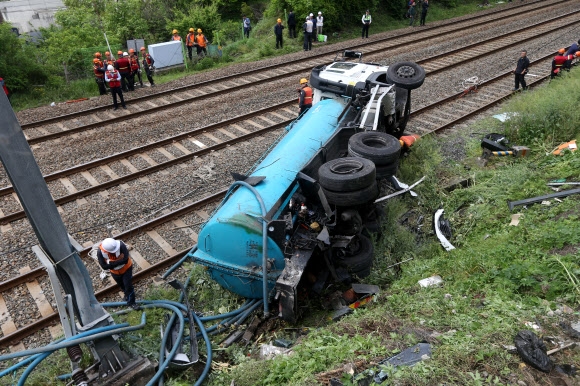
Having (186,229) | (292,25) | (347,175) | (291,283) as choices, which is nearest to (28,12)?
(292,25)

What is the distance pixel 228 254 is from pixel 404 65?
6061mm

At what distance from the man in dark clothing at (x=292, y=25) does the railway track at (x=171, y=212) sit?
29.3 ft

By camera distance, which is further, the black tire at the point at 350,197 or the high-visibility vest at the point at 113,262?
the black tire at the point at 350,197

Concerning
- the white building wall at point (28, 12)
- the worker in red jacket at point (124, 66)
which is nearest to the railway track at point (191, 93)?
the worker in red jacket at point (124, 66)

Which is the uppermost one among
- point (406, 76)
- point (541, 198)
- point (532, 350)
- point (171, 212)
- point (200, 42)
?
point (406, 76)

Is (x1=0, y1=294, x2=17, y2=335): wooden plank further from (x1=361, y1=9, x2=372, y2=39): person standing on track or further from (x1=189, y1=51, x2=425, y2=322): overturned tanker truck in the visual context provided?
(x1=361, y1=9, x2=372, y2=39): person standing on track

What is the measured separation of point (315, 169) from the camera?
22.0ft

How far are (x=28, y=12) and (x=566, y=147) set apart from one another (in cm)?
4505

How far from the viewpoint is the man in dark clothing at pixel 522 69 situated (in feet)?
42.0

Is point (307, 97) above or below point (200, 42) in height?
above

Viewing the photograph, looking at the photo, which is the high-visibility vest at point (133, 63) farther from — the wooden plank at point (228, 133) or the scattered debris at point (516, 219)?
the scattered debris at point (516, 219)

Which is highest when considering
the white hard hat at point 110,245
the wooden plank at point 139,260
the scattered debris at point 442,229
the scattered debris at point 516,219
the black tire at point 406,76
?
the black tire at point 406,76

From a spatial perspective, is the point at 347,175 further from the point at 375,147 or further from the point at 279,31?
the point at 279,31

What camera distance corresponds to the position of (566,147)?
870 centimetres
